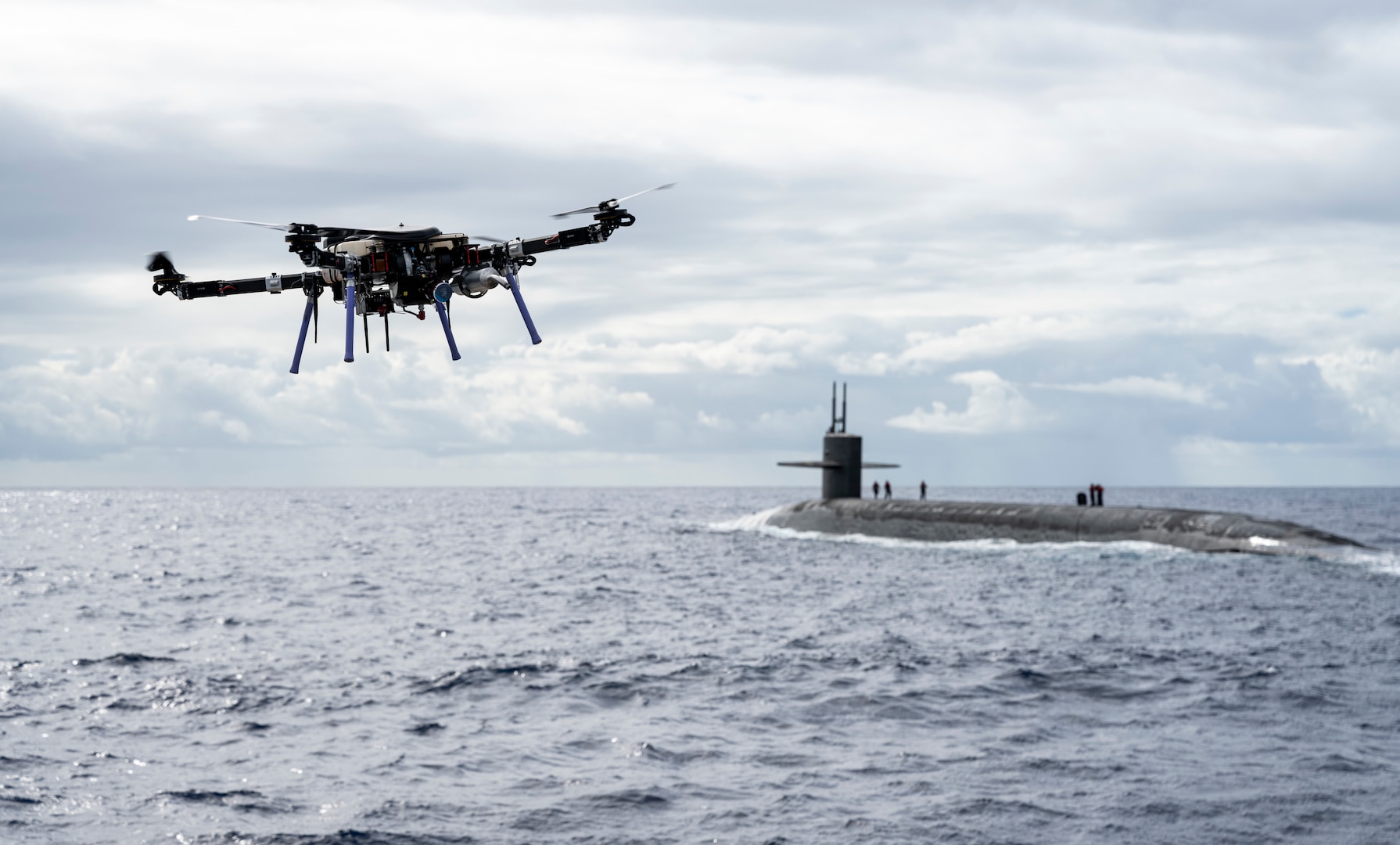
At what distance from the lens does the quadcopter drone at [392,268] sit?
6.62m

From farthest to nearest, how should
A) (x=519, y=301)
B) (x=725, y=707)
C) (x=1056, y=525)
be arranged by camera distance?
1. (x=1056, y=525)
2. (x=725, y=707)
3. (x=519, y=301)

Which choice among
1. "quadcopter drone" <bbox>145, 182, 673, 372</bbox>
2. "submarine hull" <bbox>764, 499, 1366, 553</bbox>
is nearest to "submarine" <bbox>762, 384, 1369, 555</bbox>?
"submarine hull" <bbox>764, 499, 1366, 553</bbox>

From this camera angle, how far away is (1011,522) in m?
74.4

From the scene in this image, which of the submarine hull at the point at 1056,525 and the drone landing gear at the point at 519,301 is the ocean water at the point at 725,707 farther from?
the drone landing gear at the point at 519,301

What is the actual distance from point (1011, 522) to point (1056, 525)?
3201 mm

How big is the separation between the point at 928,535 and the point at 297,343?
7281 centimetres

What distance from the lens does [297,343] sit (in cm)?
646

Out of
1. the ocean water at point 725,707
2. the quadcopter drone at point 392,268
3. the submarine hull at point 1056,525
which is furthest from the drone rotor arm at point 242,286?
the submarine hull at point 1056,525

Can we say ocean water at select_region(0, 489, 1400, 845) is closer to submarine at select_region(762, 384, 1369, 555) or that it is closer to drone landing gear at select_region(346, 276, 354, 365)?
submarine at select_region(762, 384, 1369, 555)

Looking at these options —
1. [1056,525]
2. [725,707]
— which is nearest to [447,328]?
[725,707]

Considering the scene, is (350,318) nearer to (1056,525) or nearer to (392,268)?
(392,268)

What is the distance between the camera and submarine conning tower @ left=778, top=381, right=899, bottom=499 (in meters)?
83.1

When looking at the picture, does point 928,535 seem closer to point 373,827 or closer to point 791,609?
point 791,609

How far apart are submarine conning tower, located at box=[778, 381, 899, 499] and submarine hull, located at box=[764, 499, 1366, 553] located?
4.41 ft
